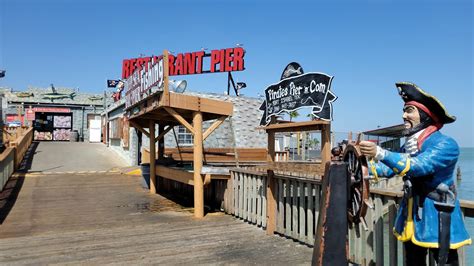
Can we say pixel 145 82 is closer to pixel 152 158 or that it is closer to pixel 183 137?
pixel 152 158

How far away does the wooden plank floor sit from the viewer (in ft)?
16.2

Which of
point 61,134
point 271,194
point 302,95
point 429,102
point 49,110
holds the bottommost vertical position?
point 271,194

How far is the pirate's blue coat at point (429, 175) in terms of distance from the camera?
98.8 inches

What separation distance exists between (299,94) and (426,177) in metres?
2.34

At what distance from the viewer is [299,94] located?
4797 millimetres

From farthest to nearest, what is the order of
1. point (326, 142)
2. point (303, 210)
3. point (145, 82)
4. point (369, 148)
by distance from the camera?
point (145, 82) < point (303, 210) < point (326, 142) < point (369, 148)

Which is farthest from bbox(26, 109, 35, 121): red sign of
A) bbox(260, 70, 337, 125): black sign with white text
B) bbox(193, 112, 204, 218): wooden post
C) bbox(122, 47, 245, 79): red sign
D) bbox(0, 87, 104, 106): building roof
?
bbox(260, 70, 337, 125): black sign with white text

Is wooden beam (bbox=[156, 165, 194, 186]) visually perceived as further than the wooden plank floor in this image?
Yes

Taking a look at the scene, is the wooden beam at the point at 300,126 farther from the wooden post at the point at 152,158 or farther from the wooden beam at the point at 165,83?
the wooden post at the point at 152,158

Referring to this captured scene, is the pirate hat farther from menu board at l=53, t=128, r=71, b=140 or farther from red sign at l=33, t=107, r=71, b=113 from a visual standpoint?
menu board at l=53, t=128, r=71, b=140

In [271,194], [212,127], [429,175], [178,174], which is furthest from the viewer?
[178,174]

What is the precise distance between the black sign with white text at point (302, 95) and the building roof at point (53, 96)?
29.9 m

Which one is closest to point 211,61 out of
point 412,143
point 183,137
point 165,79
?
point 183,137

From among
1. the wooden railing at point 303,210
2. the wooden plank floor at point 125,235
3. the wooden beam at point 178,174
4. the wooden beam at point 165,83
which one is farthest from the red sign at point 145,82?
the wooden plank floor at point 125,235
